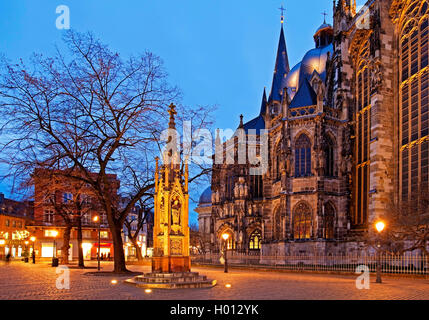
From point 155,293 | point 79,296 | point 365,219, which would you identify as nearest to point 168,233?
point 155,293

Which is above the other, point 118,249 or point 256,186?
point 256,186

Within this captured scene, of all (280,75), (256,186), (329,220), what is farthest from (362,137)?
(280,75)

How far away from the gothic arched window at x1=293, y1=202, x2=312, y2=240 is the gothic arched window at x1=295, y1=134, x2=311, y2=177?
108 inches

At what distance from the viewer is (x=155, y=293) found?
13.5 metres

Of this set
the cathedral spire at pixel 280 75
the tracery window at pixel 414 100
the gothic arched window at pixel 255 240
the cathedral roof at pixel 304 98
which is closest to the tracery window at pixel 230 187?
the gothic arched window at pixel 255 240

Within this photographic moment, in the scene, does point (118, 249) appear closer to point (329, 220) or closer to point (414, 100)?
point (329, 220)

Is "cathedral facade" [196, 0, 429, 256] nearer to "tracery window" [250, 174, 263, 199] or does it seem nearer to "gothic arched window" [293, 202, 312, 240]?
"gothic arched window" [293, 202, 312, 240]

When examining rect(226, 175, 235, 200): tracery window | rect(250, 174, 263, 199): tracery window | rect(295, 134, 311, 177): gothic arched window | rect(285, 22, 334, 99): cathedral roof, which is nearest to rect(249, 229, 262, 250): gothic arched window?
rect(250, 174, 263, 199): tracery window

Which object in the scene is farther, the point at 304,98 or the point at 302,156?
the point at 304,98

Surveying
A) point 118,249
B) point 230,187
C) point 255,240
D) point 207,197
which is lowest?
point 255,240

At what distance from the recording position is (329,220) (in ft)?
126

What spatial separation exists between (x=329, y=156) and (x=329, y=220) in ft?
17.8
